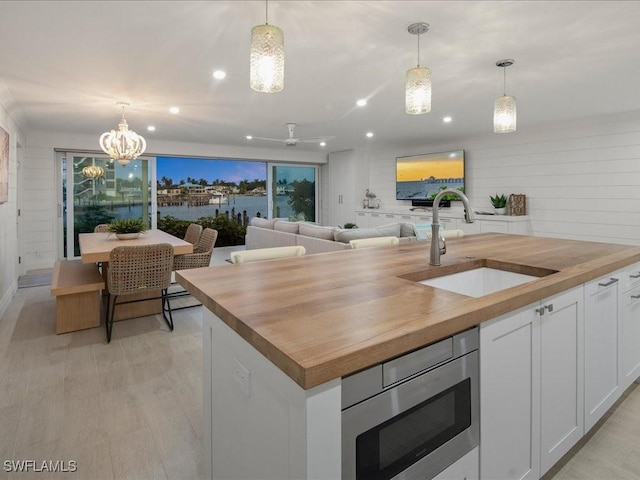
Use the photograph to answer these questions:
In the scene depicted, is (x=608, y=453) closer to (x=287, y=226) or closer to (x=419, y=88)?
(x=419, y=88)

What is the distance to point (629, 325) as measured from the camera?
6.68 ft

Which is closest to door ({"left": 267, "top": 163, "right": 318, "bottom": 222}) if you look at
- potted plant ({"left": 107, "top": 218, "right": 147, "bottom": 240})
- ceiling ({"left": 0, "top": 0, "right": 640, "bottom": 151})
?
ceiling ({"left": 0, "top": 0, "right": 640, "bottom": 151})

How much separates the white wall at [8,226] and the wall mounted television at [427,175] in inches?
259

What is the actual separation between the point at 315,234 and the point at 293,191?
185 inches

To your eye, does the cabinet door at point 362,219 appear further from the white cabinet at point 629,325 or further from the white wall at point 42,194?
the white cabinet at point 629,325

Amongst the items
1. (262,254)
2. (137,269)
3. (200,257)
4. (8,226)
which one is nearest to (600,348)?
(262,254)

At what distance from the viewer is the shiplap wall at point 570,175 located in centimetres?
512

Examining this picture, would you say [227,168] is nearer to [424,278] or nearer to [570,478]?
[424,278]

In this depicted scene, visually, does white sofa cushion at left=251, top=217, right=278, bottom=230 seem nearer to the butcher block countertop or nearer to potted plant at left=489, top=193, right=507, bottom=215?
potted plant at left=489, top=193, right=507, bottom=215

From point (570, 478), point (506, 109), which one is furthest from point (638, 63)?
point (570, 478)

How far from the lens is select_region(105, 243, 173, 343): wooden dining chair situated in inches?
119

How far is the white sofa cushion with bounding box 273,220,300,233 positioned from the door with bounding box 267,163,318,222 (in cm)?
304

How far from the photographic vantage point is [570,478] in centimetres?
158
